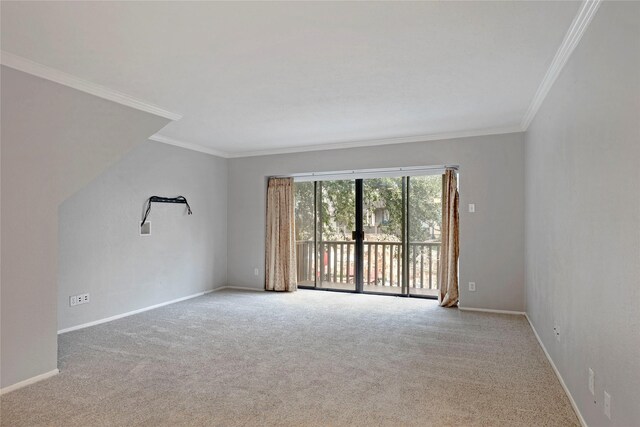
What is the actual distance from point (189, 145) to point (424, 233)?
151 inches

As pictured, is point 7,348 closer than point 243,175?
Yes

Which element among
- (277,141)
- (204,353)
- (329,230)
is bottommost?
(204,353)

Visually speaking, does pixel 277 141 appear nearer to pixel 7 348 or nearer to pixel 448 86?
pixel 448 86

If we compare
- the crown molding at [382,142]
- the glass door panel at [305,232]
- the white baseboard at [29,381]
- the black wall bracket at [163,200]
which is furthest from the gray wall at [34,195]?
the glass door panel at [305,232]

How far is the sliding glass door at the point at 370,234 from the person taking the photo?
5637 millimetres

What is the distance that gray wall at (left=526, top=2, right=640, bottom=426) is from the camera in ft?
5.12

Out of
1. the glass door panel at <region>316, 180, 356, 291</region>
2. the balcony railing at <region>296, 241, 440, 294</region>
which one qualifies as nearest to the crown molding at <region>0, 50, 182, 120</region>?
the glass door panel at <region>316, 180, 356, 291</region>

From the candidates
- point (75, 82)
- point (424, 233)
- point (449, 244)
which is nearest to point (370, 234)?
point (424, 233)

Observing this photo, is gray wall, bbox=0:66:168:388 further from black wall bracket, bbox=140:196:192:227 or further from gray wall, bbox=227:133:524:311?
gray wall, bbox=227:133:524:311

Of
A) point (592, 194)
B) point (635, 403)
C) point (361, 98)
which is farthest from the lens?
point (361, 98)

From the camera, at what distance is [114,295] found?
4.58 m

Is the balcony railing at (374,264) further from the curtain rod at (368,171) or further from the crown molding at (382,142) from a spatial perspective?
the crown molding at (382,142)

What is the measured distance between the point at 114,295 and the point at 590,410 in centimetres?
475

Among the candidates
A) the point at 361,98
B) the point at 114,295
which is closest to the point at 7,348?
the point at 114,295
